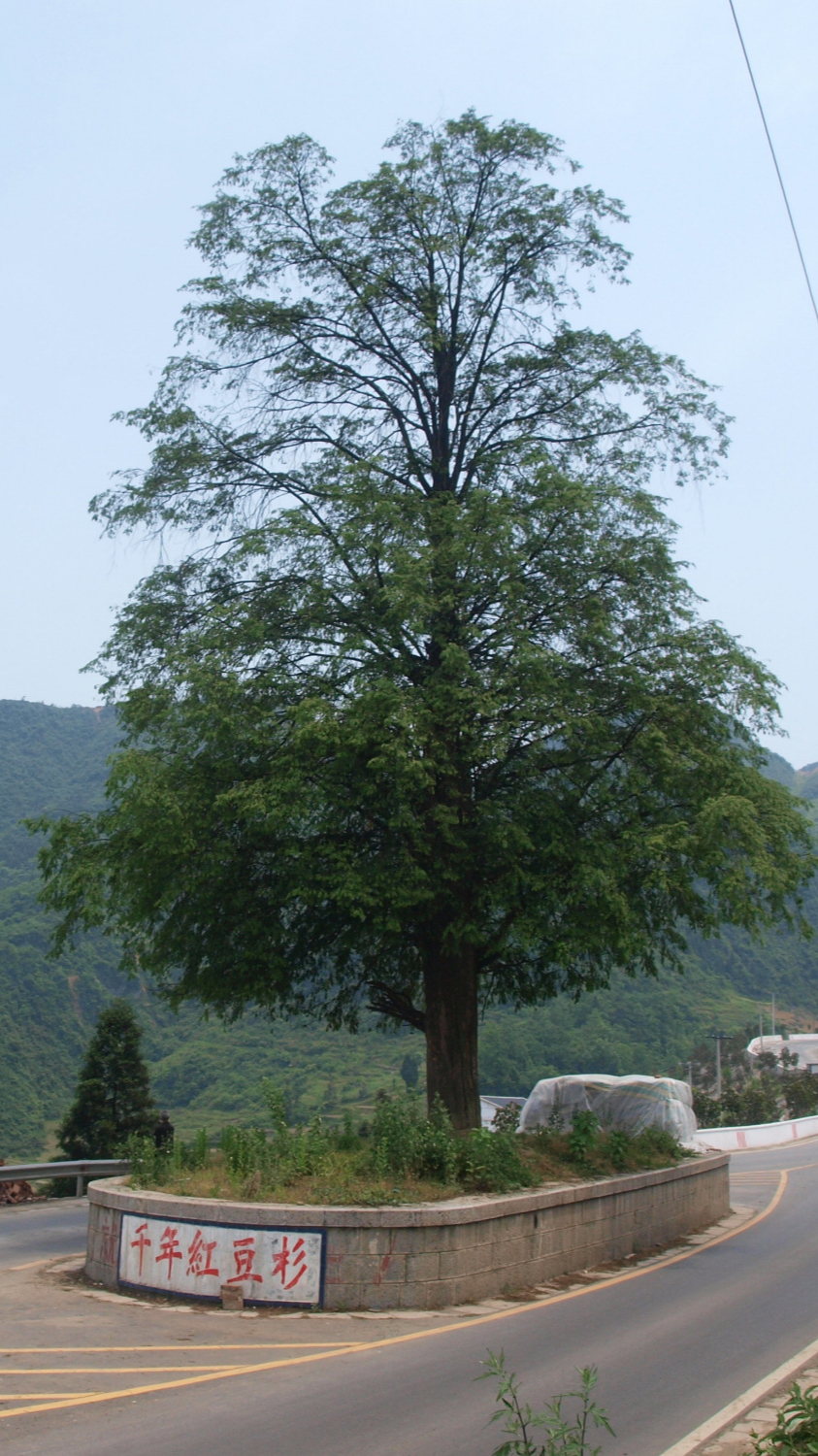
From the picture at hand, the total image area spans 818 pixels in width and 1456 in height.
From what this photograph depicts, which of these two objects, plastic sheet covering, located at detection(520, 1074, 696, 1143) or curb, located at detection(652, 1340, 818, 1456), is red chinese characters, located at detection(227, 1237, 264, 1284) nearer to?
curb, located at detection(652, 1340, 818, 1456)

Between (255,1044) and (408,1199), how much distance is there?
294 feet

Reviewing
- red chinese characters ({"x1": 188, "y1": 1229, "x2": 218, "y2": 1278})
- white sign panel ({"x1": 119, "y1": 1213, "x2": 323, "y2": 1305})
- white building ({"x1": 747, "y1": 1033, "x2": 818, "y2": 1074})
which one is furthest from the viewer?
white building ({"x1": 747, "y1": 1033, "x2": 818, "y2": 1074})

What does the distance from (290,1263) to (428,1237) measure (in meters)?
1.24

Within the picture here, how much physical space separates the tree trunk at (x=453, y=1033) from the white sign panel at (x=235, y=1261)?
5.47 meters

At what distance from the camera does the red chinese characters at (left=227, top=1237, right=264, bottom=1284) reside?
34.9ft

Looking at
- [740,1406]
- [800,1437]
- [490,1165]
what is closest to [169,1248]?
[490,1165]

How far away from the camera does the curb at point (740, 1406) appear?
22.1 feet

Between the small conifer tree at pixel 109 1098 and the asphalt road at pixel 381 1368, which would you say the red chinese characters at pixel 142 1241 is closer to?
the asphalt road at pixel 381 1368

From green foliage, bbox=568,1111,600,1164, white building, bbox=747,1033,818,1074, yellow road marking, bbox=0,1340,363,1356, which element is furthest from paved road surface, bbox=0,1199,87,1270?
white building, bbox=747,1033,818,1074

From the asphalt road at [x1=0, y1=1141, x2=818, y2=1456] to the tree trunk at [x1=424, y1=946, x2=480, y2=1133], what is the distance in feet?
13.0

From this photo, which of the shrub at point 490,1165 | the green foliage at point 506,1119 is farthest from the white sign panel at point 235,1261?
the green foliage at point 506,1119

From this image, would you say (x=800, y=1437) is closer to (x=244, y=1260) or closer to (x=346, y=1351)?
(x=346, y=1351)

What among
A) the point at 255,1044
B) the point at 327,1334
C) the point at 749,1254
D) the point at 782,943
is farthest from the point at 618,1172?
the point at 782,943

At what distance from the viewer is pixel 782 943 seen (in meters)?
148
